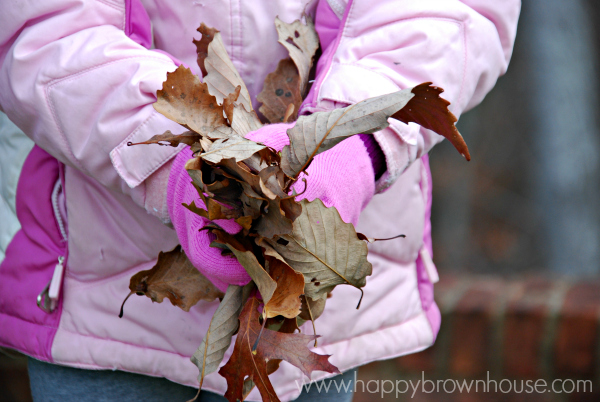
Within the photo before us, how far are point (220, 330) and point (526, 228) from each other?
2886 millimetres

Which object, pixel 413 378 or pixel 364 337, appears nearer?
pixel 364 337

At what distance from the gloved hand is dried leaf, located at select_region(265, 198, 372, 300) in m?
0.04

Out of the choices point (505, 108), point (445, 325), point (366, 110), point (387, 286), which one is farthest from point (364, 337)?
point (505, 108)

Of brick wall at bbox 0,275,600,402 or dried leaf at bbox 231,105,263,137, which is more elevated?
dried leaf at bbox 231,105,263,137

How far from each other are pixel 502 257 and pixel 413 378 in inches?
63.9

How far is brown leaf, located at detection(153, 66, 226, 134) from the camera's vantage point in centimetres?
62

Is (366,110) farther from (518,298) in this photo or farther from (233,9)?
(518,298)

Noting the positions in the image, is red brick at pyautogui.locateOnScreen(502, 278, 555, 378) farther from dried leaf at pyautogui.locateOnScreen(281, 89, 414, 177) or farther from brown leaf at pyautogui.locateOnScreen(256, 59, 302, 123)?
dried leaf at pyautogui.locateOnScreen(281, 89, 414, 177)

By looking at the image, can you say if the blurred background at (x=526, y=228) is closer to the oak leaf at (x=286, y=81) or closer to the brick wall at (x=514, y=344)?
the brick wall at (x=514, y=344)

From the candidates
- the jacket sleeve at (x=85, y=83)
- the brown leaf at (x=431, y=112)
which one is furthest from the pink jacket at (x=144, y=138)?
the brown leaf at (x=431, y=112)

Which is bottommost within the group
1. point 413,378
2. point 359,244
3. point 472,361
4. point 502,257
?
point 502,257

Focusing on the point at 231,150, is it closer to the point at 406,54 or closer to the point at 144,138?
the point at 144,138

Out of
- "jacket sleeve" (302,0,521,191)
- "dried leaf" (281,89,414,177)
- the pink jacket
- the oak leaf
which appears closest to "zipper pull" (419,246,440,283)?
the pink jacket

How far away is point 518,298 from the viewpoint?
1942 mm
